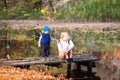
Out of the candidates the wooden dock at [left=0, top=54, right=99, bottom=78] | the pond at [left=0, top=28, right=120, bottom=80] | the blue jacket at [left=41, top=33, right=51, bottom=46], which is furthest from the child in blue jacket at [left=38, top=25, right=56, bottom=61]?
A: the pond at [left=0, top=28, right=120, bottom=80]

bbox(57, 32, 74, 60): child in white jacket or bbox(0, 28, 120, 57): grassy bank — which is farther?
bbox(0, 28, 120, 57): grassy bank

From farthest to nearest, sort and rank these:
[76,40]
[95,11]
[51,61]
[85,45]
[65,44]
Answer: [95,11]
[76,40]
[85,45]
[51,61]
[65,44]

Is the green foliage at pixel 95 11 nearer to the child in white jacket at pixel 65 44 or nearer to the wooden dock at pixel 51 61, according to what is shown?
the wooden dock at pixel 51 61

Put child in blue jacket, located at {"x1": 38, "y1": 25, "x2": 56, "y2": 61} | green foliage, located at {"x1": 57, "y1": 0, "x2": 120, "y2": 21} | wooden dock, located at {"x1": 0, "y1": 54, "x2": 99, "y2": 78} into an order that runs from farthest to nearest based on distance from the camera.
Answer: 1. green foliage, located at {"x1": 57, "y1": 0, "x2": 120, "y2": 21}
2. child in blue jacket, located at {"x1": 38, "y1": 25, "x2": 56, "y2": 61}
3. wooden dock, located at {"x1": 0, "y1": 54, "x2": 99, "y2": 78}

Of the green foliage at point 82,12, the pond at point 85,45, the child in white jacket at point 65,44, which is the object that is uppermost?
the green foliage at point 82,12

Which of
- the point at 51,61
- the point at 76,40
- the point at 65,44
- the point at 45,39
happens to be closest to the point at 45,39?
the point at 45,39

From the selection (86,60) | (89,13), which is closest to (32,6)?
(89,13)

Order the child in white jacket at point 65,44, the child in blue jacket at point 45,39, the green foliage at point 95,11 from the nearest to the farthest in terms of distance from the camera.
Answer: the child in white jacket at point 65,44 → the child in blue jacket at point 45,39 → the green foliage at point 95,11

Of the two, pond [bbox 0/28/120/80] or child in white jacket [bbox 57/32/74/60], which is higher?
child in white jacket [bbox 57/32/74/60]

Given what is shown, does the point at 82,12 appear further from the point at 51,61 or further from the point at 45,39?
the point at 51,61

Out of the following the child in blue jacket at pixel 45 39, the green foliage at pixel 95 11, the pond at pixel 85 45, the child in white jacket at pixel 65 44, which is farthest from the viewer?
the green foliage at pixel 95 11

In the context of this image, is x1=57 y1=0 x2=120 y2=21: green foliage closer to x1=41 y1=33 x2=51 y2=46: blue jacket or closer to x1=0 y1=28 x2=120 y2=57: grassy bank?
x1=0 y1=28 x2=120 y2=57: grassy bank

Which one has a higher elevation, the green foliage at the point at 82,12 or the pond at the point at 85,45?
the green foliage at the point at 82,12

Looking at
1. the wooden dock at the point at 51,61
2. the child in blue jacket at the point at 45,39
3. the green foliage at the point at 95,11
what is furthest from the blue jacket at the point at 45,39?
the green foliage at the point at 95,11
